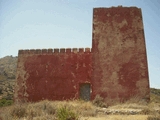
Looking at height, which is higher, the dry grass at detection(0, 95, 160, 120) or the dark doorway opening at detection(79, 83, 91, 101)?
the dark doorway opening at detection(79, 83, 91, 101)

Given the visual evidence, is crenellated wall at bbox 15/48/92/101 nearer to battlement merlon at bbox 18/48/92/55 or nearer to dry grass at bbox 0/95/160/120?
battlement merlon at bbox 18/48/92/55

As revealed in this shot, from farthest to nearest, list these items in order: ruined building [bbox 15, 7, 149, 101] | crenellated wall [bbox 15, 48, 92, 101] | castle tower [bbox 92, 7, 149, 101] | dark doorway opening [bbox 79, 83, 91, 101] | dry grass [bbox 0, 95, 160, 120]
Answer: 1. crenellated wall [bbox 15, 48, 92, 101]
2. dark doorway opening [bbox 79, 83, 91, 101]
3. ruined building [bbox 15, 7, 149, 101]
4. castle tower [bbox 92, 7, 149, 101]
5. dry grass [bbox 0, 95, 160, 120]

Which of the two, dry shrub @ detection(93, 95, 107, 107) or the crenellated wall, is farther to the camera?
the crenellated wall

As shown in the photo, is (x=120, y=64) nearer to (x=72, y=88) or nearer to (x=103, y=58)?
(x=103, y=58)

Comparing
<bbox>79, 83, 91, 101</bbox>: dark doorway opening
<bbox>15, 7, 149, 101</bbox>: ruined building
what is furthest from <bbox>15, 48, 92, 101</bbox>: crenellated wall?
<bbox>79, 83, 91, 101</bbox>: dark doorway opening

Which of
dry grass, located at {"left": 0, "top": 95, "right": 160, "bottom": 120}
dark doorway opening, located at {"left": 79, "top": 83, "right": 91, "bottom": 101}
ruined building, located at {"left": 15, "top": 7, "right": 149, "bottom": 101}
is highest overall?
ruined building, located at {"left": 15, "top": 7, "right": 149, "bottom": 101}

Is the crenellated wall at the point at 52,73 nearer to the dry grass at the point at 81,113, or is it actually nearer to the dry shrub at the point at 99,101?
the dry shrub at the point at 99,101

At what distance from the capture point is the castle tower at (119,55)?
13562mm

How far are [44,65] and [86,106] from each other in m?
6.33

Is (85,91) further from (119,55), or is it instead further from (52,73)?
(119,55)

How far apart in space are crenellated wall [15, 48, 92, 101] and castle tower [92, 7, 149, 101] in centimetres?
148

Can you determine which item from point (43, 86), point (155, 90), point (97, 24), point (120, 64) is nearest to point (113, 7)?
point (97, 24)

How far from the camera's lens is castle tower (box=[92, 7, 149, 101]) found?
13.6m

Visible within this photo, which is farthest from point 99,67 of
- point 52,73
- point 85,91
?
point 52,73
